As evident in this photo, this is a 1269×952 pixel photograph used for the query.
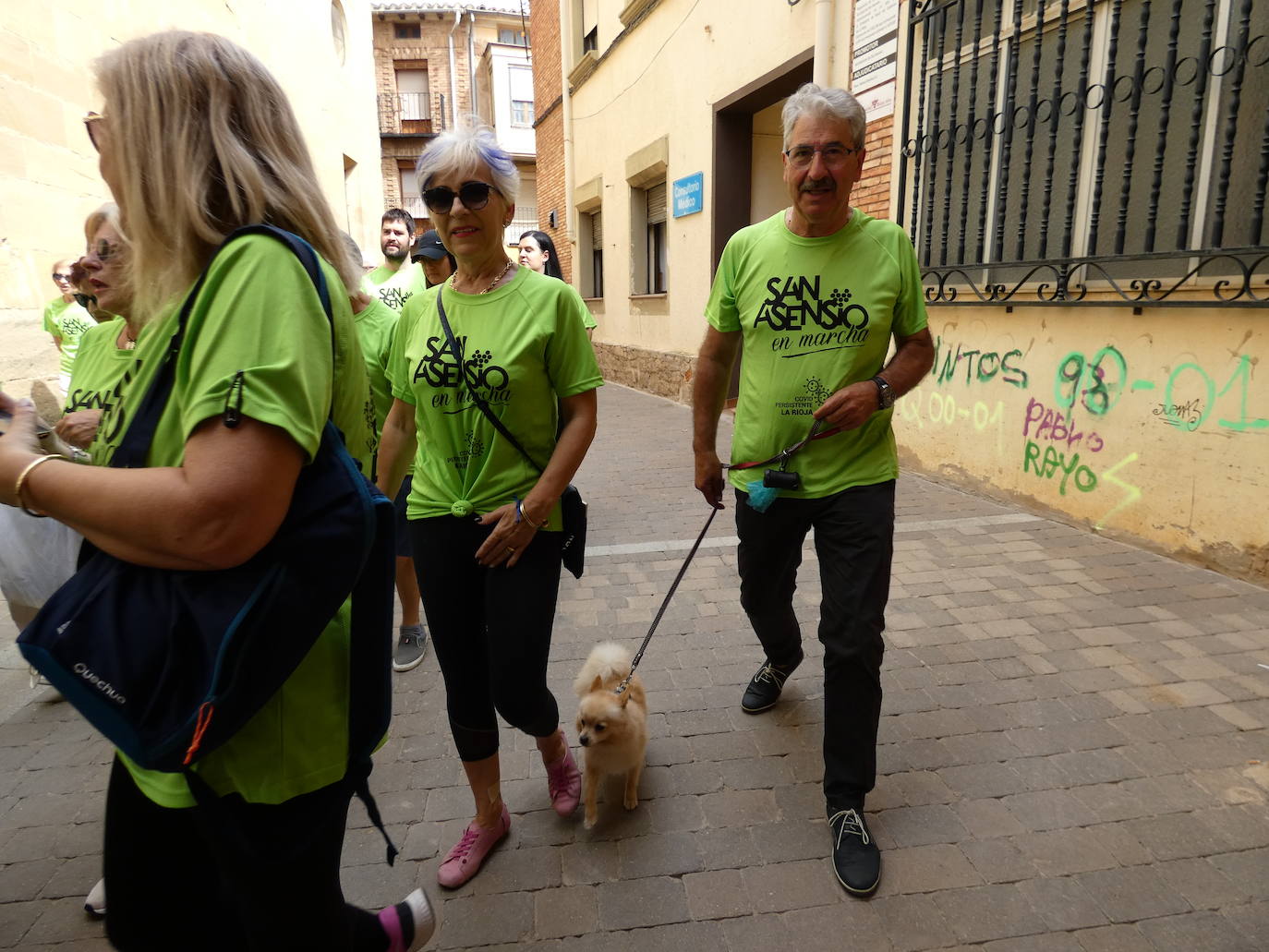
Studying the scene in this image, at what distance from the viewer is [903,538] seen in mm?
5371

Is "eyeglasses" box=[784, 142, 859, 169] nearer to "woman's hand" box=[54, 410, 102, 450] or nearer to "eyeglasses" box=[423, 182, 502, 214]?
"eyeglasses" box=[423, 182, 502, 214]

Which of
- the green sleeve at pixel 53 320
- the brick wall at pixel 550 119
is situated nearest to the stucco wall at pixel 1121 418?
the green sleeve at pixel 53 320

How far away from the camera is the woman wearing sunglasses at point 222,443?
109cm

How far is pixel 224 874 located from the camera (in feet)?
4.50

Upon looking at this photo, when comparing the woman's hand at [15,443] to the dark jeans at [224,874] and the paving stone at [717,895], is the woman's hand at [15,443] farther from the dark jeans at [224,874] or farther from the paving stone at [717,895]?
the paving stone at [717,895]

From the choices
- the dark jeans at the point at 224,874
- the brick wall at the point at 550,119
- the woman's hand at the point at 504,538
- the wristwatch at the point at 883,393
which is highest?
the brick wall at the point at 550,119

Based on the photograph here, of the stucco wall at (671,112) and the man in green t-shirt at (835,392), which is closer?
the man in green t-shirt at (835,392)

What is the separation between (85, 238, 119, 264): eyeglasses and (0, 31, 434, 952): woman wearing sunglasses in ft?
2.89

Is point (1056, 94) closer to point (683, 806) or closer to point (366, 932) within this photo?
point (683, 806)

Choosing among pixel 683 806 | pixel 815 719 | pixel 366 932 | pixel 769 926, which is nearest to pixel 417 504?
pixel 366 932

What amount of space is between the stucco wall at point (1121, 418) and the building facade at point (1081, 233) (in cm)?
1

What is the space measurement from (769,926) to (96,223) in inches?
105

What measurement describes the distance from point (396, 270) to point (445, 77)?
30497mm

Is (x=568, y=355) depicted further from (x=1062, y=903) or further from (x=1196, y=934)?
(x=1196, y=934)
